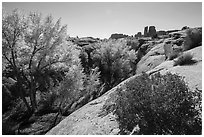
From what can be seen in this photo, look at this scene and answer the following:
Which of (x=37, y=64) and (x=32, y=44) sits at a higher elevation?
(x=32, y=44)

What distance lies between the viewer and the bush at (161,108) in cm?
348

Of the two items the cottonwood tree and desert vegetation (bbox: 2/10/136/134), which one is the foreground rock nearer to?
desert vegetation (bbox: 2/10/136/134)

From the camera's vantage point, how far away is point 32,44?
13.2m

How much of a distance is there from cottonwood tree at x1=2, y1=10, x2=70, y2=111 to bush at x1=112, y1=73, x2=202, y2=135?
35.9ft

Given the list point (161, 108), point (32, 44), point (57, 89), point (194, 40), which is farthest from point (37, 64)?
point (161, 108)

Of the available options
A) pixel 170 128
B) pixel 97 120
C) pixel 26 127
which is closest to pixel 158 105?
pixel 170 128

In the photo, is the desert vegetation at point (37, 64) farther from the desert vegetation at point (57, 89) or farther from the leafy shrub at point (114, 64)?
the leafy shrub at point (114, 64)

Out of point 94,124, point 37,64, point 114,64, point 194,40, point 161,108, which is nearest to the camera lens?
point 161,108

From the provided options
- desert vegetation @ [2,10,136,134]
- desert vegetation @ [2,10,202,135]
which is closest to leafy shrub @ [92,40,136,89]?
desert vegetation @ [2,10,202,135]

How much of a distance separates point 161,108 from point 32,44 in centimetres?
1197

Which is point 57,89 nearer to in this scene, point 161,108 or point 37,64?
point 37,64

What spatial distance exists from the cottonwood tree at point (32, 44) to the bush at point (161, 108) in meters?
11.0

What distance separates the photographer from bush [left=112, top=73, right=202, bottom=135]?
11.4 feet

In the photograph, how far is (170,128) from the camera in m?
3.61
